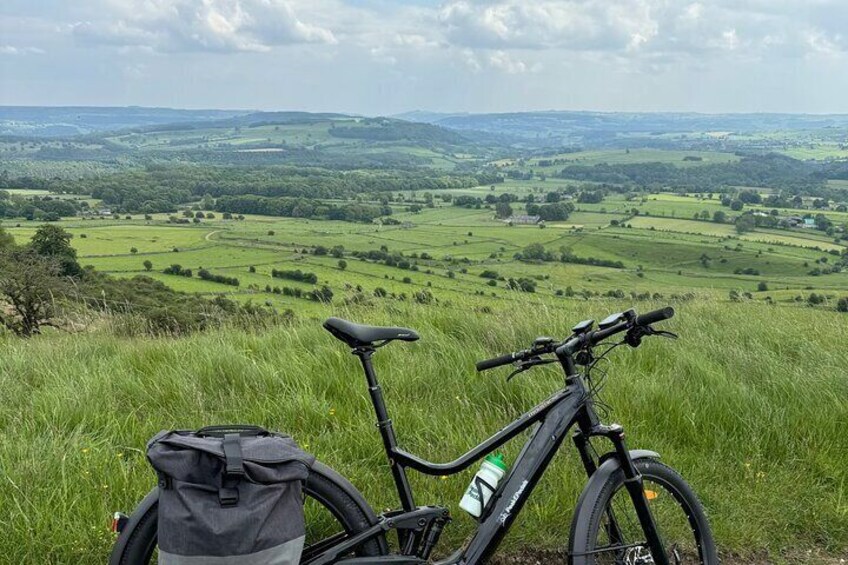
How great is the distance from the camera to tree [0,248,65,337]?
9.34 m

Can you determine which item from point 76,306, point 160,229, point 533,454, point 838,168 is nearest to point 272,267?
point 160,229

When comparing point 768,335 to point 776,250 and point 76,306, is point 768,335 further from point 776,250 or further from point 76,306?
point 776,250

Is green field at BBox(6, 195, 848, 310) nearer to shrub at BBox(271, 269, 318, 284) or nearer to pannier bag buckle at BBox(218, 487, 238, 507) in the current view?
shrub at BBox(271, 269, 318, 284)

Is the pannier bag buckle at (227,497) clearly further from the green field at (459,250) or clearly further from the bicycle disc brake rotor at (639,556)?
the green field at (459,250)

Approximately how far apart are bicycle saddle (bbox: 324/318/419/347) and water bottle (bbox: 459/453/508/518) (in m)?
0.62

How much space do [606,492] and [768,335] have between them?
460 centimetres

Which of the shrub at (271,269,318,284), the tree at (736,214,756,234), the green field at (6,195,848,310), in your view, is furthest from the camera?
the tree at (736,214,756,234)

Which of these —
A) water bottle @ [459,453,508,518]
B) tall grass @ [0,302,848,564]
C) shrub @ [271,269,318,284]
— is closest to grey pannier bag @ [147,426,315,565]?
water bottle @ [459,453,508,518]

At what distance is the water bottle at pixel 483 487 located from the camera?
2.56m

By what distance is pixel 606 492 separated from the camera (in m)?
2.61

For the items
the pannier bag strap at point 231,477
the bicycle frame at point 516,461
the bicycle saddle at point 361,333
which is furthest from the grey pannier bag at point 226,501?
the bicycle saddle at point 361,333

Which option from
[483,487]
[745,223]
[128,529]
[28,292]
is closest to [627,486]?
[483,487]

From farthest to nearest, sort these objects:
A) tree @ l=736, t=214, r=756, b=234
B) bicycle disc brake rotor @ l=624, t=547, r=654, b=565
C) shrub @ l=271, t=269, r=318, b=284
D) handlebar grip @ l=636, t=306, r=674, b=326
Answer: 1. tree @ l=736, t=214, r=756, b=234
2. shrub @ l=271, t=269, r=318, b=284
3. bicycle disc brake rotor @ l=624, t=547, r=654, b=565
4. handlebar grip @ l=636, t=306, r=674, b=326

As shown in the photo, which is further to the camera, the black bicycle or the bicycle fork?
the bicycle fork
